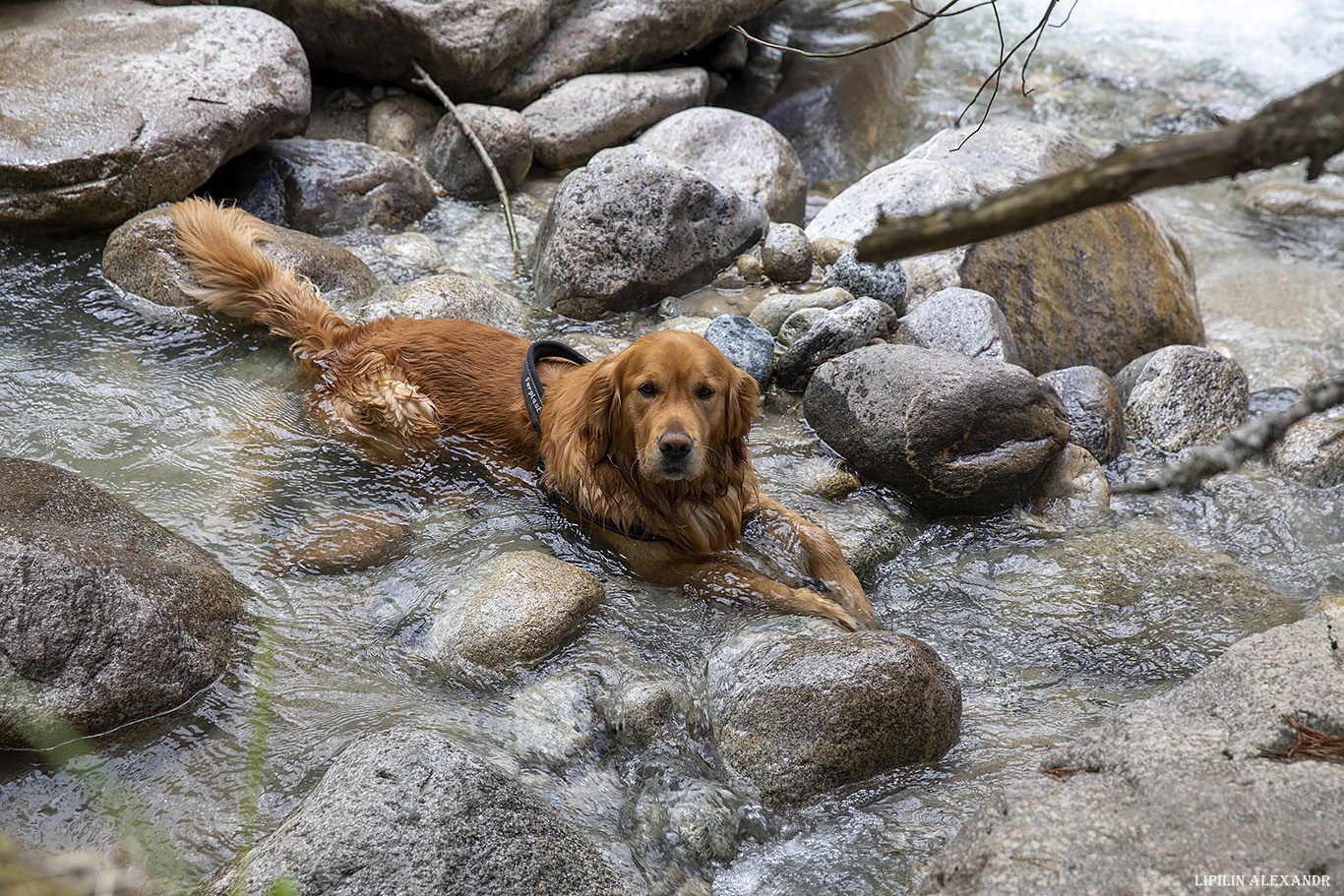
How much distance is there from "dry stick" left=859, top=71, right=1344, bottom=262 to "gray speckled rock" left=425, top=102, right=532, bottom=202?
6.97 metres

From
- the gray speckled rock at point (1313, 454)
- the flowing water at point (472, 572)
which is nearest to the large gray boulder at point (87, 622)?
the flowing water at point (472, 572)

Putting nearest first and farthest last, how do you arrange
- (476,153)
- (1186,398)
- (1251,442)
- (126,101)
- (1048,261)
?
1. (1251,442)
2. (1186,398)
3. (126,101)
4. (1048,261)
5. (476,153)

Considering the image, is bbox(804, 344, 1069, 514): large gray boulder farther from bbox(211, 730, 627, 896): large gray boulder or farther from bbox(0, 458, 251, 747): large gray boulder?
bbox(0, 458, 251, 747): large gray boulder

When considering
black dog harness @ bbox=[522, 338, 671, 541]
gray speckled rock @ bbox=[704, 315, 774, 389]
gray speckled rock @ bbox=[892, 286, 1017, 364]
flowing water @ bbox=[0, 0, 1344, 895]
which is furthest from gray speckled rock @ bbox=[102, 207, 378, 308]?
gray speckled rock @ bbox=[892, 286, 1017, 364]

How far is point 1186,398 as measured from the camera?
18.5ft

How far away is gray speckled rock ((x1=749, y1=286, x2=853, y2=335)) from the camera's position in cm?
600

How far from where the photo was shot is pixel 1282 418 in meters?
1.50

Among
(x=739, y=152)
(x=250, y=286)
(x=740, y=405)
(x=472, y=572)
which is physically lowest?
(x=472, y=572)

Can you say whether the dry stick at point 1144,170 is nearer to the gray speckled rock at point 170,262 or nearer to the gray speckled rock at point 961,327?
the gray speckled rock at point 961,327

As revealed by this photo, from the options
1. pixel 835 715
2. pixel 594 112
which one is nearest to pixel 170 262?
pixel 594 112

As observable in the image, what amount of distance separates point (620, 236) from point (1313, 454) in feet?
14.5

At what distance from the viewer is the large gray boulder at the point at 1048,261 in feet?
20.6

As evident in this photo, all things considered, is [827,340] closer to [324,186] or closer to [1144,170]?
[324,186]

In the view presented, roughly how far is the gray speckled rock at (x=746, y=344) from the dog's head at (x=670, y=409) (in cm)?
130
